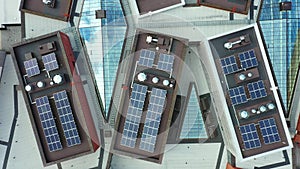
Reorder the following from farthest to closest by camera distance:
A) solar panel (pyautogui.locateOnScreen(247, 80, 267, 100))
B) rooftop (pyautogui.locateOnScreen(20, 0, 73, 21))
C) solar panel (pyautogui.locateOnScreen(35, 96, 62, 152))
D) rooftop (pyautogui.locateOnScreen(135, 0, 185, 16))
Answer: rooftop (pyautogui.locateOnScreen(20, 0, 73, 21)) → rooftop (pyautogui.locateOnScreen(135, 0, 185, 16)) → solar panel (pyautogui.locateOnScreen(35, 96, 62, 152)) → solar panel (pyautogui.locateOnScreen(247, 80, 267, 100))

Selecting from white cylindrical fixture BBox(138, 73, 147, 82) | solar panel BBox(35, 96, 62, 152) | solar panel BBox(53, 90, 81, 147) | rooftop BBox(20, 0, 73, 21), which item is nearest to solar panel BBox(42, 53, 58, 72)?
solar panel BBox(53, 90, 81, 147)

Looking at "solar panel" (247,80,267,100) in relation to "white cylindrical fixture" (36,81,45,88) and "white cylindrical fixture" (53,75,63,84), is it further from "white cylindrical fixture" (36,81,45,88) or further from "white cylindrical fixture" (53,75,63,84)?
"white cylindrical fixture" (36,81,45,88)

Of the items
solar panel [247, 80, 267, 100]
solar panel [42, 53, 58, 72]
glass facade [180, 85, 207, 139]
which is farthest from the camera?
glass facade [180, 85, 207, 139]

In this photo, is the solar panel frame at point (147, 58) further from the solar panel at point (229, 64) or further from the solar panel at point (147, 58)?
the solar panel at point (229, 64)

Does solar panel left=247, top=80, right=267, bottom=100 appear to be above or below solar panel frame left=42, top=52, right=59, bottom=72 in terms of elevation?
below

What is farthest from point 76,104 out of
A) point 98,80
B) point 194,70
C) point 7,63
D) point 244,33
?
point 244,33

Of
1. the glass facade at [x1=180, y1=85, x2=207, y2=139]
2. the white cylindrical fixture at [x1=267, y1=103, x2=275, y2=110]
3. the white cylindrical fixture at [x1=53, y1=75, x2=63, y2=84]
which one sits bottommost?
the glass facade at [x1=180, y1=85, x2=207, y2=139]
